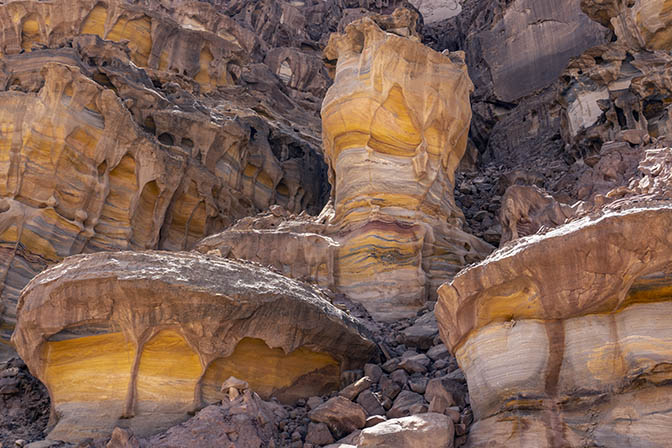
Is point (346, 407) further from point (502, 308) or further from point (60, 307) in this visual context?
point (60, 307)

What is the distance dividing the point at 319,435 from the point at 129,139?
18230 millimetres

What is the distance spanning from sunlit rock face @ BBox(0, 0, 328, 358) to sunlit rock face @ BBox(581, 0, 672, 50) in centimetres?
1540

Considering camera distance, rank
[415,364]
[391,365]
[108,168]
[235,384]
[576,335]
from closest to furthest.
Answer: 1. [576,335]
2. [235,384]
3. [415,364]
4. [391,365]
5. [108,168]

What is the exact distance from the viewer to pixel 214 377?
452 inches

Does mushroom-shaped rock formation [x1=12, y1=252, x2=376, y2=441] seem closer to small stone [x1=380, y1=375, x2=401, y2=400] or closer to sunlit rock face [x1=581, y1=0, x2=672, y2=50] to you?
small stone [x1=380, y1=375, x2=401, y2=400]

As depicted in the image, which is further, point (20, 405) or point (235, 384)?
point (20, 405)

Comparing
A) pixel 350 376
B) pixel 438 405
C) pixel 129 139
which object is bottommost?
pixel 438 405

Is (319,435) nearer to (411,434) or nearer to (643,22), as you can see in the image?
(411,434)

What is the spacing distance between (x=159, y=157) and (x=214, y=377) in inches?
641

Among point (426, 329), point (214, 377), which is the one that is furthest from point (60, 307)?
point (426, 329)

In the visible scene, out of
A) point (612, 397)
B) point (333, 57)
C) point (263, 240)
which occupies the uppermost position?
point (333, 57)

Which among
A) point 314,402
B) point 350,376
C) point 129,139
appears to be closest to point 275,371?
point 314,402

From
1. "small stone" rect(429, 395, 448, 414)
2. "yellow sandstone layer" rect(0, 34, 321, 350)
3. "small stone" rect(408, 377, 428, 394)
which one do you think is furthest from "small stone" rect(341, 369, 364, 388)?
"yellow sandstone layer" rect(0, 34, 321, 350)

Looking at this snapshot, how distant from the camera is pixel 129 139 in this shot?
83.1 ft
